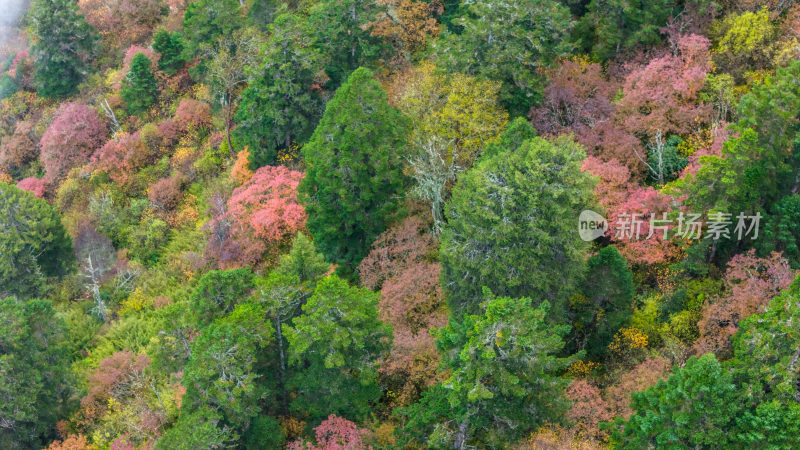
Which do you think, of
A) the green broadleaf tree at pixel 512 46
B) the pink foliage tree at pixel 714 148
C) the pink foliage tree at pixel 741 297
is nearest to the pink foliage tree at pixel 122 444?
the green broadleaf tree at pixel 512 46

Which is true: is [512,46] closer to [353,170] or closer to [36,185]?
[353,170]

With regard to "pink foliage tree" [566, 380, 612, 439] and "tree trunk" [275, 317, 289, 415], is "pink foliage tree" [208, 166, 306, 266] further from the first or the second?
"pink foliage tree" [566, 380, 612, 439]

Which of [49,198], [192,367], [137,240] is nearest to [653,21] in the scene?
[192,367]

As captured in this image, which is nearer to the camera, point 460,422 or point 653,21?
point 460,422

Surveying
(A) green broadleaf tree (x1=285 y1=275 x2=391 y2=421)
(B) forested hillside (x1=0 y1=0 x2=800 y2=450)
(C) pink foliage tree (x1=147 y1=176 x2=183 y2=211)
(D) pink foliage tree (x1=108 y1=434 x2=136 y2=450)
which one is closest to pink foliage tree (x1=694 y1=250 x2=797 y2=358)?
(B) forested hillside (x1=0 y1=0 x2=800 y2=450)

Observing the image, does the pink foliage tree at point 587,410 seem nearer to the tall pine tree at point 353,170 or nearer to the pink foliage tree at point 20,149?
the tall pine tree at point 353,170

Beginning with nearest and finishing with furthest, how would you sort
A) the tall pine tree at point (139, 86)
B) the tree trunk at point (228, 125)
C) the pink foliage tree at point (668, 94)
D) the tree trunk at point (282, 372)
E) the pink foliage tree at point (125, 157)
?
the tree trunk at point (282, 372) → the pink foliage tree at point (668, 94) → the tree trunk at point (228, 125) → the pink foliage tree at point (125, 157) → the tall pine tree at point (139, 86)

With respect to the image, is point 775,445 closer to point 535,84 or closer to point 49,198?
point 535,84
